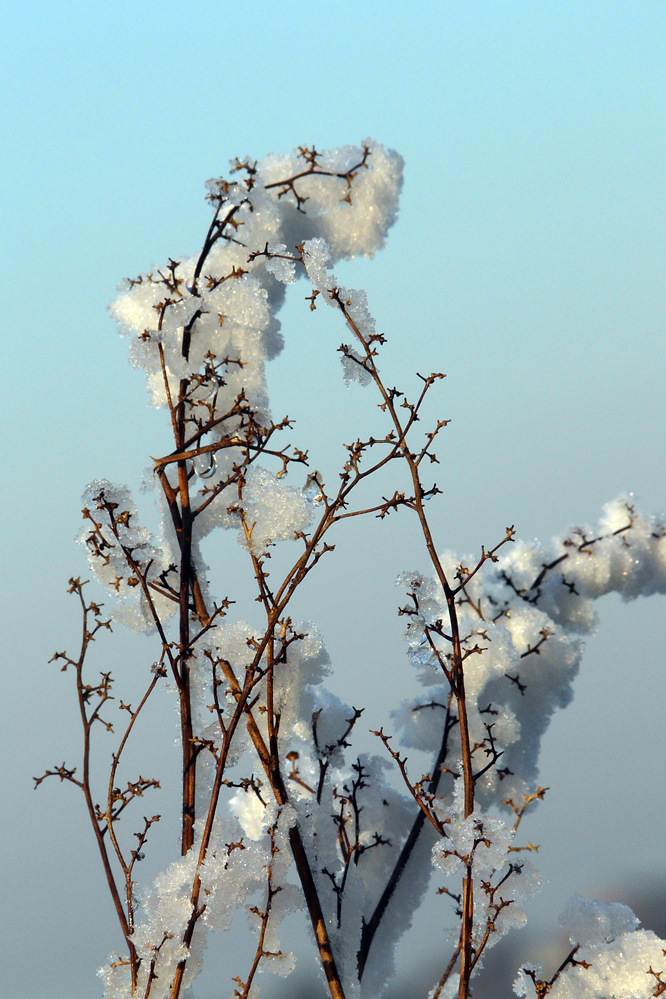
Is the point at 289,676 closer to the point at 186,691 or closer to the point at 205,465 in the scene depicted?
the point at 186,691

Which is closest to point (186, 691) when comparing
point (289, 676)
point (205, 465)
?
point (289, 676)

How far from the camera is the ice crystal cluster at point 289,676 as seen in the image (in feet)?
2.93

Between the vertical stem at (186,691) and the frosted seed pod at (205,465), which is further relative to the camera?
the frosted seed pod at (205,465)

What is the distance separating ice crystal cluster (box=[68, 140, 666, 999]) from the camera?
2.93 ft

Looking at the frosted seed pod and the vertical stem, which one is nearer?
the vertical stem

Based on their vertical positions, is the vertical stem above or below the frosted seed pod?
below

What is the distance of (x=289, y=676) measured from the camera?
1.02 meters

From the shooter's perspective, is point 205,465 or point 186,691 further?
point 205,465

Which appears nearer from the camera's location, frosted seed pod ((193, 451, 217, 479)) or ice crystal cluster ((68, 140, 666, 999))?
ice crystal cluster ((68, 140, 666, 999))

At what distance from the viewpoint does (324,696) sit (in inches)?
48.9

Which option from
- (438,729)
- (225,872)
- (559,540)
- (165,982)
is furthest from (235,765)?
(559,540)

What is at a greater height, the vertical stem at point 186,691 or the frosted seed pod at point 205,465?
the frosted seed pod at point 205,465

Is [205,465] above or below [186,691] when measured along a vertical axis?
above

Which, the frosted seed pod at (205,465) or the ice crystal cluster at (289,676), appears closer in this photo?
the ice crystal cluster at (289,676)
